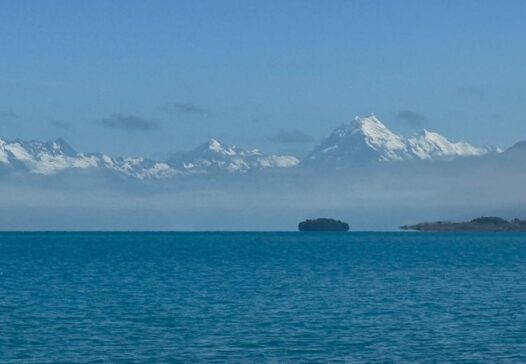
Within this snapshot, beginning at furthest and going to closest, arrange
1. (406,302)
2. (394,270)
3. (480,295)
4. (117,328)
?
(394,270)
(480,295)
(406,302)
(117,328)

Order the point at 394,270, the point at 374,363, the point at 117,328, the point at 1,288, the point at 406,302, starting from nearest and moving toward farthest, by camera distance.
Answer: the point at 374,363, the point at 117,328, the point at 406,302, the point at 1,288, the point at 394,270

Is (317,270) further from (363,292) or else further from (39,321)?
(39,321)

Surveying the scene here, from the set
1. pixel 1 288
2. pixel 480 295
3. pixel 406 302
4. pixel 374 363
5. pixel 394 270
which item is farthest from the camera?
pixel 394 270

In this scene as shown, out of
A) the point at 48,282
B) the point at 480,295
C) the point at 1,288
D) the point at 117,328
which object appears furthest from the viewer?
the point at 48,282

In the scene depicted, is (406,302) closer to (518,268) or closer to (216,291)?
(216,291)

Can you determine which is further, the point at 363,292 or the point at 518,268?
the point at 518,268

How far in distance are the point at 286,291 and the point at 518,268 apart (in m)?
47.8

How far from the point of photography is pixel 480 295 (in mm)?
89438

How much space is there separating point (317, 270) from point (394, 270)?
356 inches

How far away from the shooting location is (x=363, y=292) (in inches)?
3669

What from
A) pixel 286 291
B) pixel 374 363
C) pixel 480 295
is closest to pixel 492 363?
pixel 374 363

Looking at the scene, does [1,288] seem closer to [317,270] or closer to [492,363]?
[317,270]

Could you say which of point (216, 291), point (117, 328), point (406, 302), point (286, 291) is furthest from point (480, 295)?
point (117, 328)

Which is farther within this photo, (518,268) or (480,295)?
(518,268)
